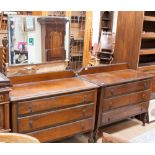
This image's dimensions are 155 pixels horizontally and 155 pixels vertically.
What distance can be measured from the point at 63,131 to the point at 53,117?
0.67 ft

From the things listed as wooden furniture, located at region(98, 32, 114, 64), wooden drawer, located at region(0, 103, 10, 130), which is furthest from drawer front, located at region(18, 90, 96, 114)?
wooden furniture, located at region(98, 32, 114, 64)

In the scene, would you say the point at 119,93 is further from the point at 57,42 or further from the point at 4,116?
the point at 4,116

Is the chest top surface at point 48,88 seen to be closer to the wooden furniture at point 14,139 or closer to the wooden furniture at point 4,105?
the wooden furniture at point 4,105

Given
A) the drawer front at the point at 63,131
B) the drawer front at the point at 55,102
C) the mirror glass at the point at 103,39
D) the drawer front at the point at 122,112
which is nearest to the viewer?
the drawer front at the point at 55,102

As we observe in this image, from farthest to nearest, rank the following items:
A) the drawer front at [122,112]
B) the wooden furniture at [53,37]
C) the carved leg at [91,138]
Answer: the drawer front at [122,112], the carved leg at [91,138], the wooden furniture at [53,37]

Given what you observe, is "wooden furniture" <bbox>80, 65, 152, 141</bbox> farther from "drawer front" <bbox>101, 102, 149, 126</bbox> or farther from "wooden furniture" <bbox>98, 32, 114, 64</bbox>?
"wooden furniture" <bbox>98, 32, 114, 64</bbox>

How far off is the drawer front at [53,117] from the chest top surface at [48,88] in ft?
0.59

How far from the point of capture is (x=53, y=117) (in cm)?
195

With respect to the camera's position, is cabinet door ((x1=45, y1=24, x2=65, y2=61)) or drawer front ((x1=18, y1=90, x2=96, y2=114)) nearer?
drawer front ((x1=18, y1=90, x2=96, y2=114))

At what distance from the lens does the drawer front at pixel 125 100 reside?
235cm

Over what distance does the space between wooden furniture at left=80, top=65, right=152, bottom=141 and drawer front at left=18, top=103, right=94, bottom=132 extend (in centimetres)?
20

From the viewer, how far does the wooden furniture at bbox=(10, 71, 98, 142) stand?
5.87 ft

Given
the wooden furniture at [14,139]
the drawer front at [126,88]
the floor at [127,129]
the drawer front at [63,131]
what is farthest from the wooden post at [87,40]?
the wooden furniture at [14,139]

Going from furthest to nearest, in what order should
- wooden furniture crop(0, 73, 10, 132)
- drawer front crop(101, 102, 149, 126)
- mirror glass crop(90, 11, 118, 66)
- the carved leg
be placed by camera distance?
1. mirror glass crop(90, 11, 118, 66)
2. drawer front crop(101, 102, 149, 126)
3. the carved leg
4. wooden furniture crop(0, 73, 10, 132)
